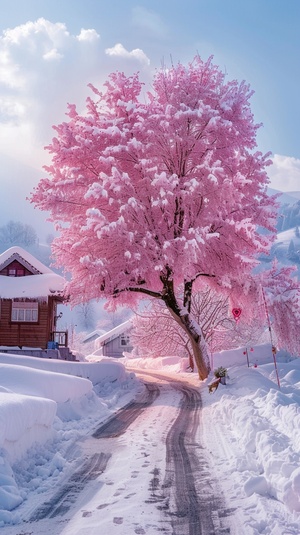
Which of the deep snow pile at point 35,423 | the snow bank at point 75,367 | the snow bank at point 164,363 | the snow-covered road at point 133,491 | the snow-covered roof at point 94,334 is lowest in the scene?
the snow-covered road at point 133,491

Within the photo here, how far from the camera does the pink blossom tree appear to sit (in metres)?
18.4

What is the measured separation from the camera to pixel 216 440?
8609 millimetres

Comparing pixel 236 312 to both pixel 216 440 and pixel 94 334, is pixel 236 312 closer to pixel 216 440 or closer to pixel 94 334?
pixel 216 440

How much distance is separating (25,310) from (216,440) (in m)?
20.5

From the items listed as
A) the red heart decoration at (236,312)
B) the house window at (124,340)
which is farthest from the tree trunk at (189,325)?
the house window at (124,340)

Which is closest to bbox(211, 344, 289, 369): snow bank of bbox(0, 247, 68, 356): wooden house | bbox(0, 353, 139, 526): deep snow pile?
bbox(0, 247, 68, 356): wooden house

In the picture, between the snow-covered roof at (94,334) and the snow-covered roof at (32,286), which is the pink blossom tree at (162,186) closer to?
the snow-covered roof at (32,286)

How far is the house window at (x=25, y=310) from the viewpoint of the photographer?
27219 mm

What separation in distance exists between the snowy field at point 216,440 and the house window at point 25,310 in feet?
43.8

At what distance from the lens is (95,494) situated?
5.64 meters

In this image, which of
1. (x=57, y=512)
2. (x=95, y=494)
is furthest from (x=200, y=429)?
(x=57, y=512)

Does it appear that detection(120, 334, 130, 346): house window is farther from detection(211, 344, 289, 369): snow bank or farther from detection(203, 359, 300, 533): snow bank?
detection(203, 359, 300, 533): snow bank

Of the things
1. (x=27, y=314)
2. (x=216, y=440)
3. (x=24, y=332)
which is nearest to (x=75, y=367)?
(x=24, y=332)

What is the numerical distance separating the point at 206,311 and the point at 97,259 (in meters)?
17.0
